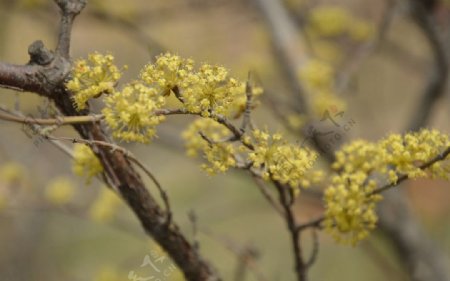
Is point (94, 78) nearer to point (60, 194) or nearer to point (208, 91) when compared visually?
point (208, 91)

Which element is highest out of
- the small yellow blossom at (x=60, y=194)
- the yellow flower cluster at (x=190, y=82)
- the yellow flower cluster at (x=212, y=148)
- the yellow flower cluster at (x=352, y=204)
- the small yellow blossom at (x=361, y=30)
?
the small yellow blossom at (x=60, y=194)

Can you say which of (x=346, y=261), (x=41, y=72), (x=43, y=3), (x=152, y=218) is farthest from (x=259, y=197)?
(x=41, y=72)

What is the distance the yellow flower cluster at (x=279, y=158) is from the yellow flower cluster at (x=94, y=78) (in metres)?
0.26

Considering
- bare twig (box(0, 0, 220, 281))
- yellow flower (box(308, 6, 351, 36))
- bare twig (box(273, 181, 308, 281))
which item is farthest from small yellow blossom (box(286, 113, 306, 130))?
yellow flower (box(308, 6, 351, 36))

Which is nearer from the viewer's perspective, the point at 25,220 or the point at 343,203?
the point at 343,203

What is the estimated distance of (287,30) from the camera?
2.92 meters

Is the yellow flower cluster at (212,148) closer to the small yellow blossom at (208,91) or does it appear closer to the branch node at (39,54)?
the small yellow blossom at (208,91)

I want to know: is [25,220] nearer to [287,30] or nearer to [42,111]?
[287,30]

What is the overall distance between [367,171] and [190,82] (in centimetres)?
43

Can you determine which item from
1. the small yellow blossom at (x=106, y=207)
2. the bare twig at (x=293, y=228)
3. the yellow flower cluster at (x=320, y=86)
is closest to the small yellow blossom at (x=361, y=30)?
the yellow flower cluster at (x=320, y=86)

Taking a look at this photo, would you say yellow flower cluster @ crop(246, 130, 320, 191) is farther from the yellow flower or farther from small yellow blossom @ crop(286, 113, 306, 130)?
the yellow flower

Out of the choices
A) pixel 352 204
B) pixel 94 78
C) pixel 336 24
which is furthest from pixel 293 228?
pixel 336 24

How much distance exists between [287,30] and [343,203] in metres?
1.90

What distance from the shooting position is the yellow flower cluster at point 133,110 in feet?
3.04
